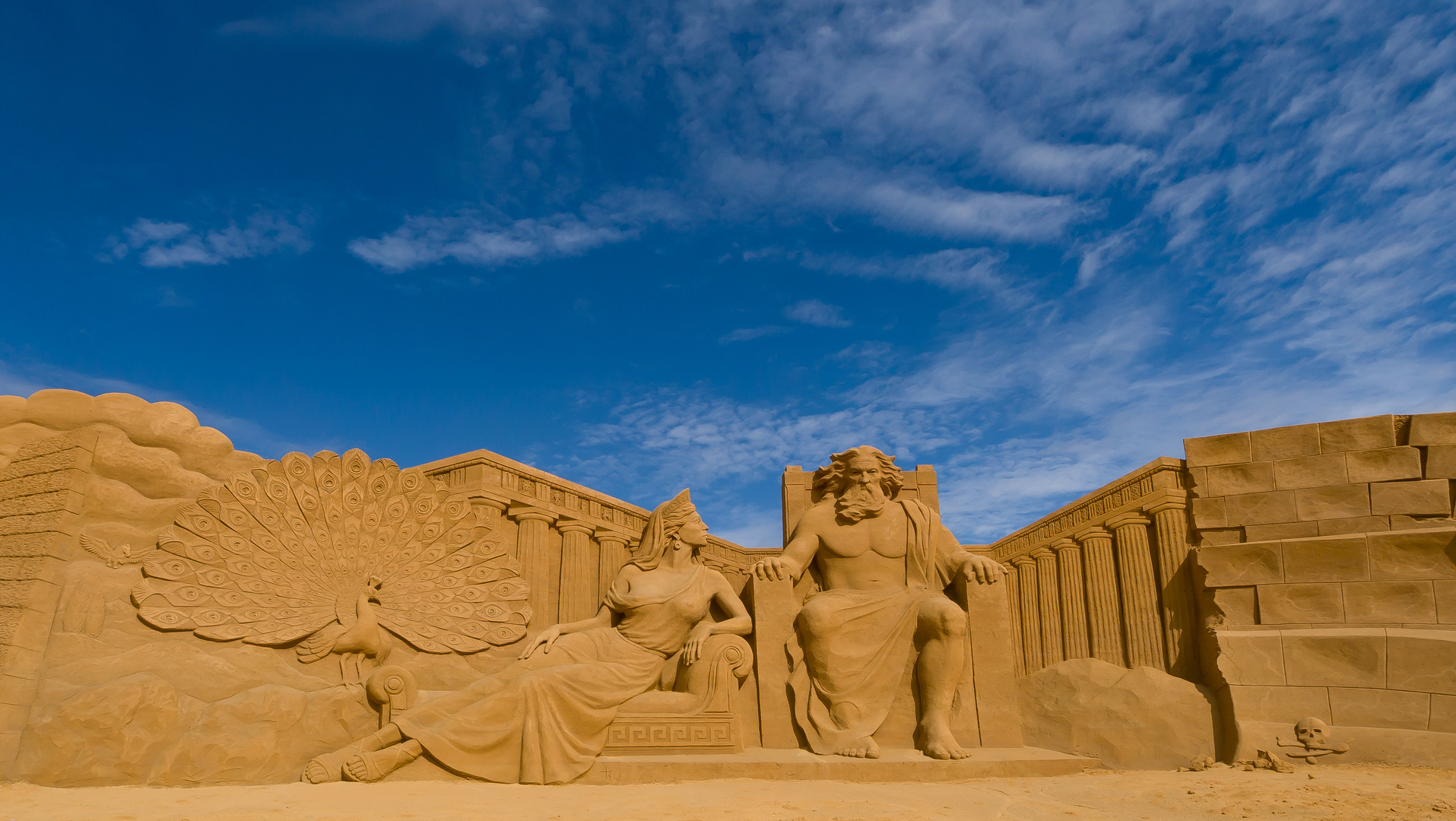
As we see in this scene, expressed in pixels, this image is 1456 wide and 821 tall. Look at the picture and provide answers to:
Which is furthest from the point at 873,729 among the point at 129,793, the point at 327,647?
the point at 129,793

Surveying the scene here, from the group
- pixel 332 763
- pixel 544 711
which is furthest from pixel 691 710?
pixel 332 763

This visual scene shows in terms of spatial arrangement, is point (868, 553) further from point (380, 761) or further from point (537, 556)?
point (537, 556)

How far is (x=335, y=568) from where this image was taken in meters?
6.98

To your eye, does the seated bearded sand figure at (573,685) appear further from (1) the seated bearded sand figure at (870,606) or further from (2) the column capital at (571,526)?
(2) the column capital at (571,526)

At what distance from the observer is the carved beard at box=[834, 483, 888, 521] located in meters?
7.52

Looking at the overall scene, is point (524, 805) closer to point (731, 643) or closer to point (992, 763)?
point (731, 643)

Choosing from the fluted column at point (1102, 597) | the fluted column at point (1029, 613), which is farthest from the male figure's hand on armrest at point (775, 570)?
the fluted column at point (1029, 613)

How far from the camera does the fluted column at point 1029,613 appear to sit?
14.7m

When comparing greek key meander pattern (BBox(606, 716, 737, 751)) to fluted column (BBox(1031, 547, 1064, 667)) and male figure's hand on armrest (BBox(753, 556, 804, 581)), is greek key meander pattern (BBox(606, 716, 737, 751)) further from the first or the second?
fluted column (BBox(1031, 547, 1064, 667))

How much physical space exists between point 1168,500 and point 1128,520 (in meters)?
0.64

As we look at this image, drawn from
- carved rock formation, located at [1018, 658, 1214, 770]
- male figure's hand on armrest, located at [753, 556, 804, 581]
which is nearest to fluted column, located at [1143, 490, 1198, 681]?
carved rock formation, located at [1018, 658, 1214, 770]

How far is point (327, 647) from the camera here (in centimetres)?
662

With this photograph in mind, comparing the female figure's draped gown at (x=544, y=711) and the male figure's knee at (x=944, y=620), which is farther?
the male figure's knee at (x=944, y=620)

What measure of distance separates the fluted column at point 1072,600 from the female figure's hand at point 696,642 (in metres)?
8.27
